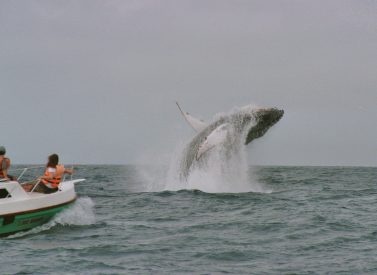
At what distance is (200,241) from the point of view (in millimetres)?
11344

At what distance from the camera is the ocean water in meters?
9.26

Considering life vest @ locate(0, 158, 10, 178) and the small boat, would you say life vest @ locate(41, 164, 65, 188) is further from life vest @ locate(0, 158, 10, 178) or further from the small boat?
life vest @ locate(0, 158, 10, 178)

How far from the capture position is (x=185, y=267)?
923 cm

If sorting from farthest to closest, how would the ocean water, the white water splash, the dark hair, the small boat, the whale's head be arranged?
the whale's head, the dark hair, the white water splash, the small boat, the ocean water

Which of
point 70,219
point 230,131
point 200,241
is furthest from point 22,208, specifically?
point 230,131

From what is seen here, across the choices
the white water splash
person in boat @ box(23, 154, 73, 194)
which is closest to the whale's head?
the white water splash

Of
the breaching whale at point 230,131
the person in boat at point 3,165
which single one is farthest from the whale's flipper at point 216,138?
the person in boat at point 3,165

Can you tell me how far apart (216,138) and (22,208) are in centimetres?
1137

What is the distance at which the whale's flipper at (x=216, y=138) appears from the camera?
21.4 metres

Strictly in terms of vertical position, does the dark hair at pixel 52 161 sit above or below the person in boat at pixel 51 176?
above

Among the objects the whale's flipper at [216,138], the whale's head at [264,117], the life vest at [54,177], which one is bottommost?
the life vest at [54,177]

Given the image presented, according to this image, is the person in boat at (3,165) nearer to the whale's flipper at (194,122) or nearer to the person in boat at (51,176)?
the person in boat at (51,176)

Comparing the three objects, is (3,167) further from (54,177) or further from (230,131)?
(230,131)

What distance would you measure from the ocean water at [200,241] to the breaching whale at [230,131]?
463 centimetres
